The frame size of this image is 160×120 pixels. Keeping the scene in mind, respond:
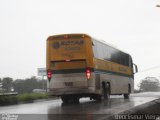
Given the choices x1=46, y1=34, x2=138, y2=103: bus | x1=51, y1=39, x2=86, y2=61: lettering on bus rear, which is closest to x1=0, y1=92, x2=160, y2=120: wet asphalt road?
x1=46, y1=34, x2=138, y2=103: bus

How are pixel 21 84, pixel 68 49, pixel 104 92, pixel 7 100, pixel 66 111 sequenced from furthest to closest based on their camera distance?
pixel 21 84 → pixel 7 100 → pixel 104 92 → pixel 68 49 → pixel 66 111

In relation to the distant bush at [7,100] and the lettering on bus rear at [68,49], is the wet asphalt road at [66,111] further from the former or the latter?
the distant bush at [7,100]

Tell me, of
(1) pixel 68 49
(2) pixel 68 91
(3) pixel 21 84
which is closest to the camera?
(2) pixel 68 91

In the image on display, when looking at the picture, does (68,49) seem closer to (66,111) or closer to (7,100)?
(66,111)

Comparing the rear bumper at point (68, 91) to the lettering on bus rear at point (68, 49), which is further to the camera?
the lettering on bus rear at point (68, 49)

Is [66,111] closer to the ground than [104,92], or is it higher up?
closer to the ground

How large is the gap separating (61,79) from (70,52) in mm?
1424

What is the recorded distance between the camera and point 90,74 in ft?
87.8

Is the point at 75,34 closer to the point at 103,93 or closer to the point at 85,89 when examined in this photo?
the point at 85,89

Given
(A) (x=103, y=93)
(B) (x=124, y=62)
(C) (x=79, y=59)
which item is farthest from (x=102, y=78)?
(B) (x=124, y=62)

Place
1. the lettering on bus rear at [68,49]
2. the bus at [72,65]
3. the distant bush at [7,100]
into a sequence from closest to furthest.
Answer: the bus at [72,65], the lettering on bus rear at [68,49], the distant bush at [7,100]

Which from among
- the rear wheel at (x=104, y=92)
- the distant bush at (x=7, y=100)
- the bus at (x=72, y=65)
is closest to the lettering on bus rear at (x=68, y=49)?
the bus at (x=72, y=65)

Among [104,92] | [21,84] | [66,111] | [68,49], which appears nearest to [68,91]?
[68,49]

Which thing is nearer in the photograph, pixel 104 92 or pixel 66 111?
pixel 66 111
